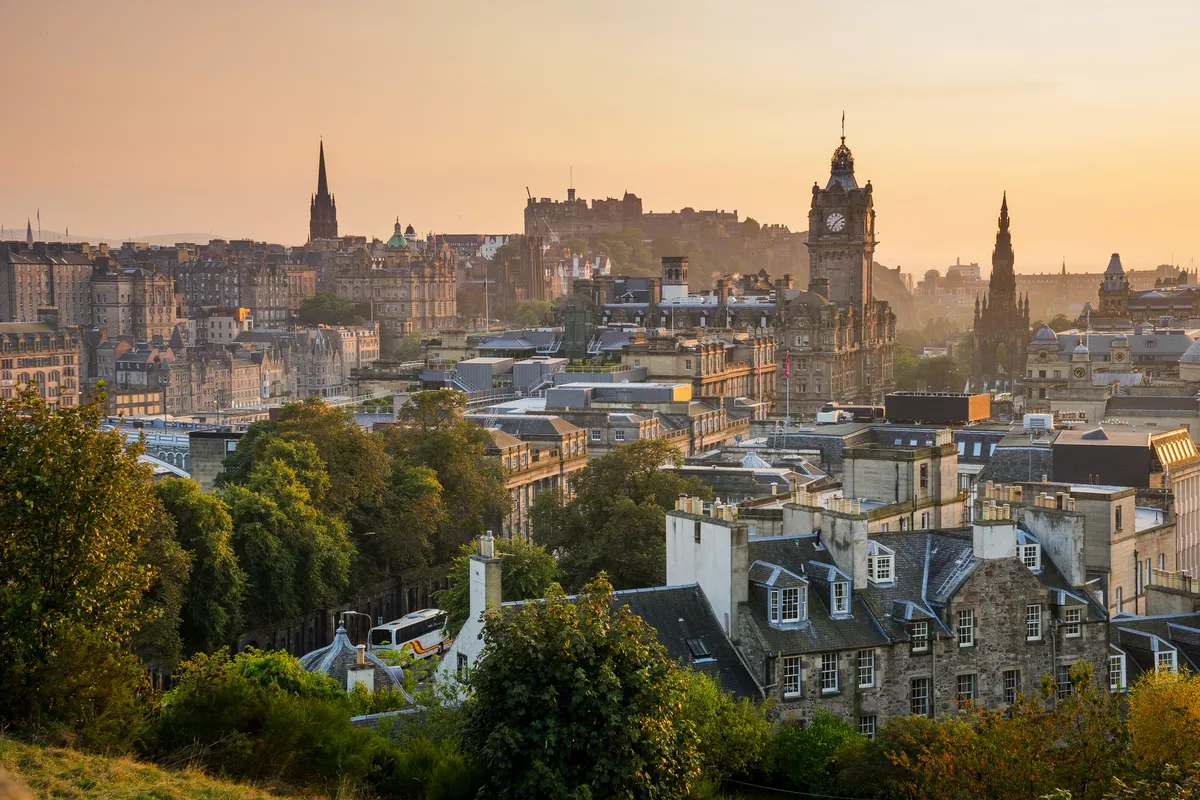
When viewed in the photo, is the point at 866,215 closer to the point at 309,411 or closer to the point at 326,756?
the point at 309,411

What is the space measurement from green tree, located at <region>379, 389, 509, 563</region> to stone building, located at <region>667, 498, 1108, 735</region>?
32.1m

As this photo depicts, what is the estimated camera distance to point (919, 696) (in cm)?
3488

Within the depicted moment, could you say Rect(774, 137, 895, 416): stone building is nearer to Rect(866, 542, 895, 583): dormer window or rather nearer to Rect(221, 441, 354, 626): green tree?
Rect(221, 441, 354, 626): green tree

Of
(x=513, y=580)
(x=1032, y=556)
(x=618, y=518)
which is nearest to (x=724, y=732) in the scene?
(x=1032, y=556)

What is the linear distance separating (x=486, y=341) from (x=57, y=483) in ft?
331

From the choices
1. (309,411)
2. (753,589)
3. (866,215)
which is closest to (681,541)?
(753,589)

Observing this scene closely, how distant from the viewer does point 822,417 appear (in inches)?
3319

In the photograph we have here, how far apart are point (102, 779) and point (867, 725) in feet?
53.8

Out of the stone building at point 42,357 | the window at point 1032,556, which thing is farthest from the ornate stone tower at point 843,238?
the window at point 1032,556

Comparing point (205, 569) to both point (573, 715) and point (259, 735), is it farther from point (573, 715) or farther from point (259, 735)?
point (573, 715)

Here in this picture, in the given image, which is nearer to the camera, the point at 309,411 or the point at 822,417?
the point at 309,411

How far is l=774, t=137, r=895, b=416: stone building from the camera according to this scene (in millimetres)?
146375

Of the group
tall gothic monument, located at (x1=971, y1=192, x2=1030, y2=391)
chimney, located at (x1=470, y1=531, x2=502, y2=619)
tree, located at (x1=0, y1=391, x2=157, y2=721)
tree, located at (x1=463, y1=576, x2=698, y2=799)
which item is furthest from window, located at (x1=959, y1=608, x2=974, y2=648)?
tall gothic monument, located at (x1=971, y1=192, x2=1030, y2=391)

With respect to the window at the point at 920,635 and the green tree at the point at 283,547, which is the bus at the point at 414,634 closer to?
the green tree at the point at 283,547
